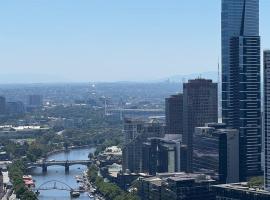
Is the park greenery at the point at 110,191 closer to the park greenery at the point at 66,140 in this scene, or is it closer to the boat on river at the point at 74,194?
the park greenery at the point at 66,140

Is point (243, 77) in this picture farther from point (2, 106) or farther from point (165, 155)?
point (2, 106)

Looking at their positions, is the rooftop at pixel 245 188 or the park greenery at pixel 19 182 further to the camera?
the park greenery at pixel 19 182

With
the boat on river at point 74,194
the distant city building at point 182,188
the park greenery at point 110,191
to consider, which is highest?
the distant city building at point 182,188

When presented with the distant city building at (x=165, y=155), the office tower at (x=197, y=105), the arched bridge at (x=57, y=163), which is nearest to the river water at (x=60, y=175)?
the arched bridge at (x=57, y=163)

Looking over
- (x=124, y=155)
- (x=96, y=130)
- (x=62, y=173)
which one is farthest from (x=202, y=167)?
(x=96, y=130)

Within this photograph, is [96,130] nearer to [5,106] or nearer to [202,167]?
[5,106]

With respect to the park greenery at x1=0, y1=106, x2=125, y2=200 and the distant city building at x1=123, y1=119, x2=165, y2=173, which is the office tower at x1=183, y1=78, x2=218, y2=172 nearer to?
the distant city building at x1=123, y1=119, x2=165, y2=173

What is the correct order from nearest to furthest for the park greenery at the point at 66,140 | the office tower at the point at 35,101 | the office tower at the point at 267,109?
1. the office tower at the point at 267,109
2. the park greenery at the point at 66,140
3. the office tower at the point at 35,101

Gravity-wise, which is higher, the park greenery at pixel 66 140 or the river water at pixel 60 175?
the park greenery at pixel 66 140
